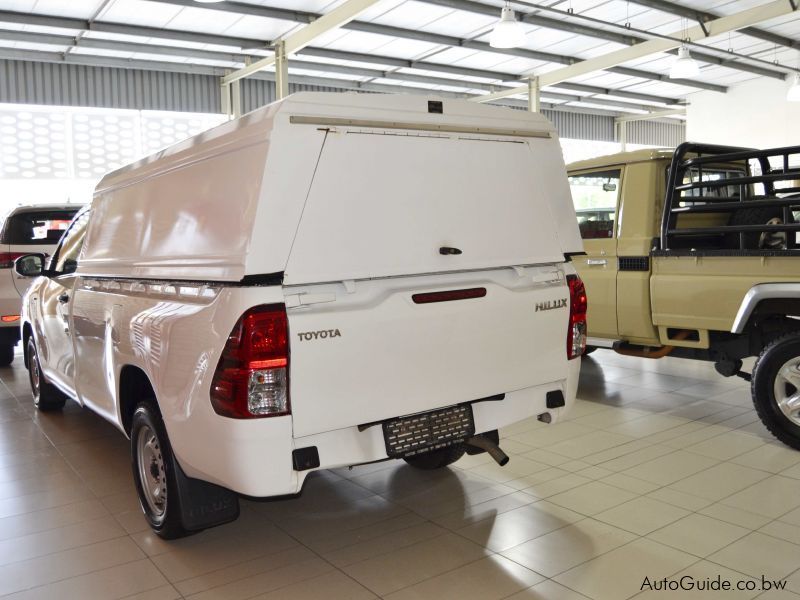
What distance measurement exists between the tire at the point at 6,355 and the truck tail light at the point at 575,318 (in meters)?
7.27

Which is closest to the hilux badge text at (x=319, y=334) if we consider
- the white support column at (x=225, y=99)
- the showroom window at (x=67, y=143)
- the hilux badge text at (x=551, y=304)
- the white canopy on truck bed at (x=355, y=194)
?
the white canopy on truck bed at (x=355, y=194)

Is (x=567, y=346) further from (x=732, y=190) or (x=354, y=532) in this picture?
(x=732, y=190)

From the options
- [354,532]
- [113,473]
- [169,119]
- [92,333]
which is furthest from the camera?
[169,119]

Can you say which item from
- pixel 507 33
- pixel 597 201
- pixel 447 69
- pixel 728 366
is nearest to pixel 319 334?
pixel 728 366

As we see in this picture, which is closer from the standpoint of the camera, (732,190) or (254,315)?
(254,315)

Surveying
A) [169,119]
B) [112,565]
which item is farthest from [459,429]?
[169,119]

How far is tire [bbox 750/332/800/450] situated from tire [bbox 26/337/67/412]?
5387mm

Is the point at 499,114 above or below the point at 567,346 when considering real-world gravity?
above

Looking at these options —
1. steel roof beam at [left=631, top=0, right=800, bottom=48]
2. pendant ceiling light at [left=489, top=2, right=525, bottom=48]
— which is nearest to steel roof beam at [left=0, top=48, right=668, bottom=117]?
steel roof beam at [left=631, top=0, right=800, bottom=48]

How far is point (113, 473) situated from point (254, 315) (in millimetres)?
2601

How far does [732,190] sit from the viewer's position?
232 inches

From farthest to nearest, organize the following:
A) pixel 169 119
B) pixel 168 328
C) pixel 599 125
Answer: pixel 599 125 < pixel 169 119 < pixel 168 328

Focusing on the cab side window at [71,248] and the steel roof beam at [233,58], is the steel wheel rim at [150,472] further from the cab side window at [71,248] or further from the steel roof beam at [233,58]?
the steel roof beam at [233,58]

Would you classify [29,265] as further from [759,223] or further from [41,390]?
[759,223]
